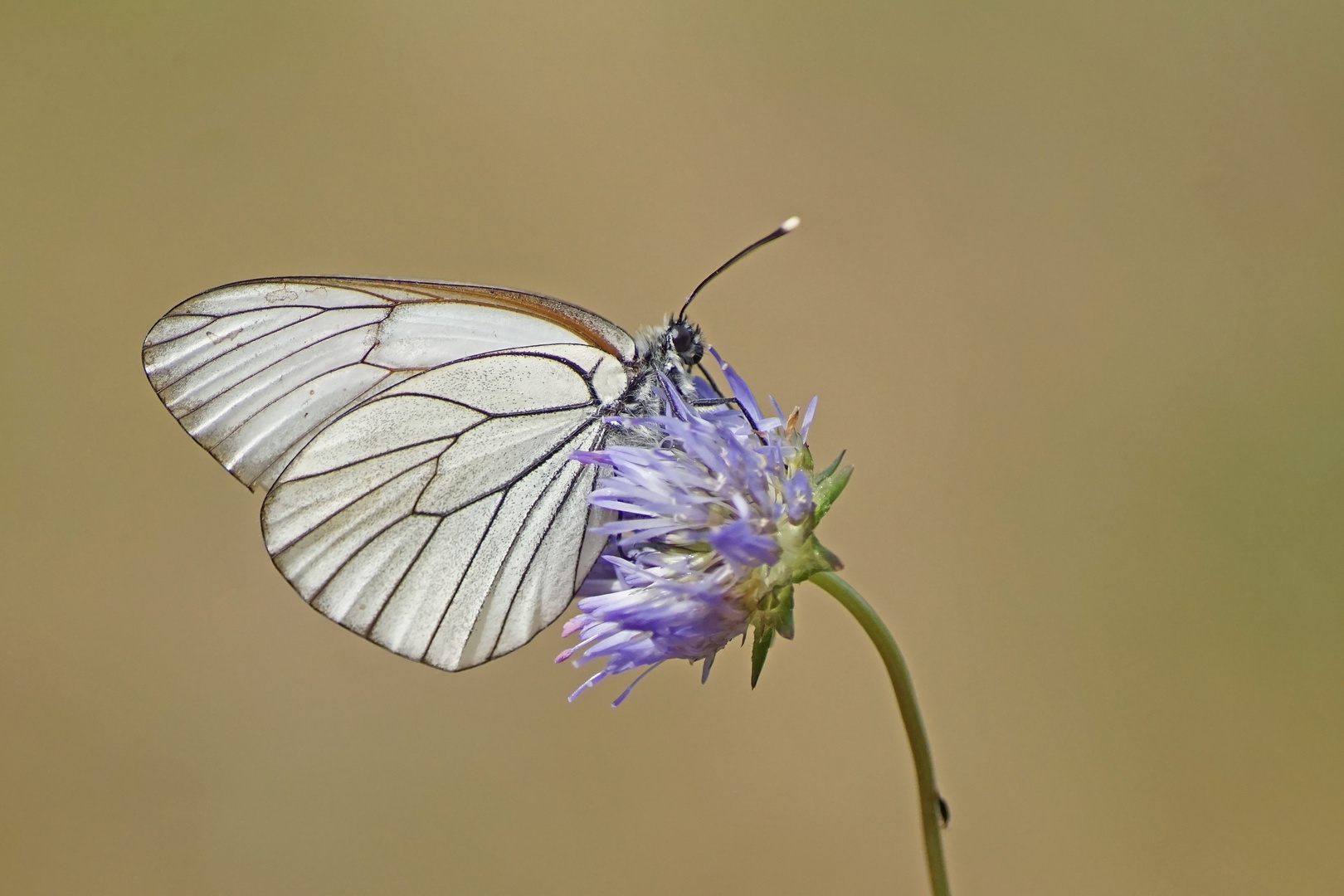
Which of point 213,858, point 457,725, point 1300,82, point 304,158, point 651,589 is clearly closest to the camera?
point 651,589

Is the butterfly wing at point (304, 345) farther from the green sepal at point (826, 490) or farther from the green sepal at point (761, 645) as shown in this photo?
the green sepal at point (761, 645)

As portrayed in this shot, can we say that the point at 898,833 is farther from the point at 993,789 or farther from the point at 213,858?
the point at 213,858

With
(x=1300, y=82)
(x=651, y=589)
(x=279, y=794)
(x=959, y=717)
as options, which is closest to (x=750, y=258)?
(x=959, y=717)

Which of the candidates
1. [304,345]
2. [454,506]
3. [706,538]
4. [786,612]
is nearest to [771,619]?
[786,612]

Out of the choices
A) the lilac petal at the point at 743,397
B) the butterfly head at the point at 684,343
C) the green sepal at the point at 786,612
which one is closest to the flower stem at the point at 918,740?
the green sepal at the point at 786,612

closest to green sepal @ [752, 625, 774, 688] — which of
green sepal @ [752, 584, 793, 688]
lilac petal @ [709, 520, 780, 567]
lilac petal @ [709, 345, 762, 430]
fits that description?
green sepal @ [752, 584, 793, 688]

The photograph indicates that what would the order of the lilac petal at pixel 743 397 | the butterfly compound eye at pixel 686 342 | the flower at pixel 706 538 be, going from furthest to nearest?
the butterfly compound eye at pixel 686 342 < the lilac petal at pixel 743 397 < the flower at pixel 706 538

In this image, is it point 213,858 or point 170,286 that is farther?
point 170,286
